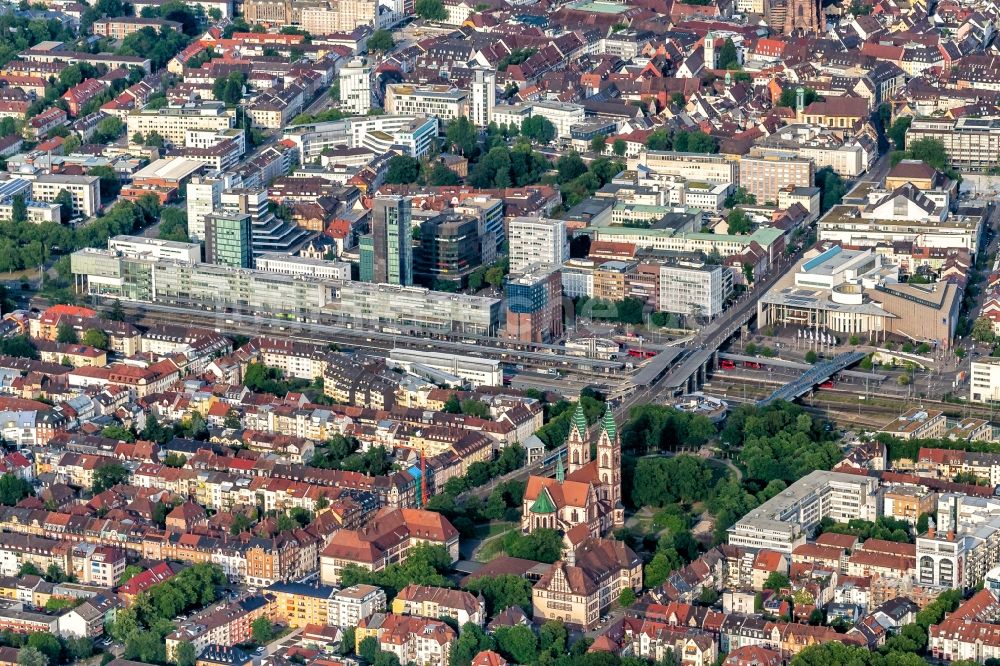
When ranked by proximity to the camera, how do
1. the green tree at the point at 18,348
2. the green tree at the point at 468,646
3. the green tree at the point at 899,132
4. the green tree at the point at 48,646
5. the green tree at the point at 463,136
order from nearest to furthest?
1. the green tree at the point at 468,646
2. the green tree at the point at 48,646
3. the green tree at the point at 18,348
4. the green tree at the point at 463,136
5. the green tree at the point at 899,132

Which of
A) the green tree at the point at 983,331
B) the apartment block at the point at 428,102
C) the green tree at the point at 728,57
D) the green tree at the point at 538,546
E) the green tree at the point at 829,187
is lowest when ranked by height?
the green tree at the point at 538,546

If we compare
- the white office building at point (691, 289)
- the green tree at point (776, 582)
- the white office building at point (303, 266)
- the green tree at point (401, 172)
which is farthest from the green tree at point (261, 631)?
the green tree at point (401, 172)

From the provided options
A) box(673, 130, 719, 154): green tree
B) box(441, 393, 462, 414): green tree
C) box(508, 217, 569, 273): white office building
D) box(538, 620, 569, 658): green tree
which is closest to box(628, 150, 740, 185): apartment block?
box(673, 130, 719, 154): green tree

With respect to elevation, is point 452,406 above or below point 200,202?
below

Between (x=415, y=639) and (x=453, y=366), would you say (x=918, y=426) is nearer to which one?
(x=453, y=366)

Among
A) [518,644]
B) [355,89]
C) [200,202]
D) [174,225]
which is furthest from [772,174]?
[518,644]

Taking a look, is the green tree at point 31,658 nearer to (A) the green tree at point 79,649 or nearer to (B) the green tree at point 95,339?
(A) the green tree at point 79,649

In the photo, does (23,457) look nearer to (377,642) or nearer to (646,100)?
(377,642)
